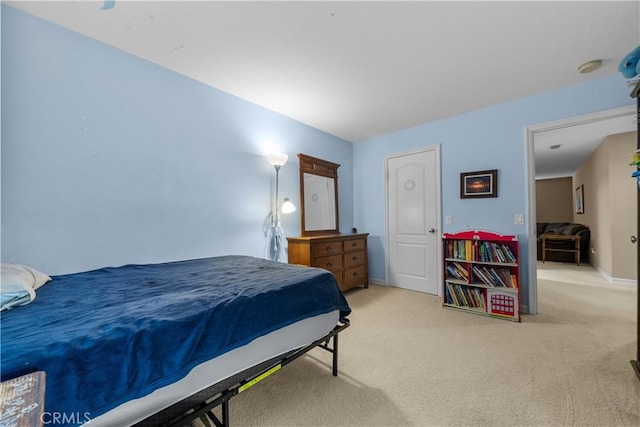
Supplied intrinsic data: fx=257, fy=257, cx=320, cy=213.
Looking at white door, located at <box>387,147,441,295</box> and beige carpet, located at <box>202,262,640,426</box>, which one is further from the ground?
white door, located at <box>387,147,441,295</box>

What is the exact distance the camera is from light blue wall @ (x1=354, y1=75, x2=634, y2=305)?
2.66 m

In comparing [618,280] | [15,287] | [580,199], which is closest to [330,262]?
[15,287]

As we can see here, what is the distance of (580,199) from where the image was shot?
21.7 ft

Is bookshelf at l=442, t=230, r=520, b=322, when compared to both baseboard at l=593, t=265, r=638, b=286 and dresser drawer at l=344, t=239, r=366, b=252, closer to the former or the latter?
dresser drawer at l=344, t=239, r=366, b=252

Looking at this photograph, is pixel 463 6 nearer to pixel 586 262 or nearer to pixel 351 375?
pixel 351 375

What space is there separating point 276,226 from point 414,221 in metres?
2.10

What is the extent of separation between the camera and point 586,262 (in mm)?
5934

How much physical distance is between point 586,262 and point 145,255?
28.0 ft

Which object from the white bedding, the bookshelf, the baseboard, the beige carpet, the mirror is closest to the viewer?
the white bedding

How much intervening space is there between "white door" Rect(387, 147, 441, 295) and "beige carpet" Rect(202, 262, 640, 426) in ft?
3.11

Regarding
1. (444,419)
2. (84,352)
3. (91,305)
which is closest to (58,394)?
(84,352)

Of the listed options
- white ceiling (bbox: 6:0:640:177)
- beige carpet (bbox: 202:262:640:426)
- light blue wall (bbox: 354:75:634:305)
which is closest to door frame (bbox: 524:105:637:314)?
light blue wall (bbox: 354:75:634:305)

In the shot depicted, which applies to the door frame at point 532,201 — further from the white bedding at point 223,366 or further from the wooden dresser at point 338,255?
the white bedding at point 223,366

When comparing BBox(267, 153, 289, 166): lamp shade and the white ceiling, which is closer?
the white ceiling
